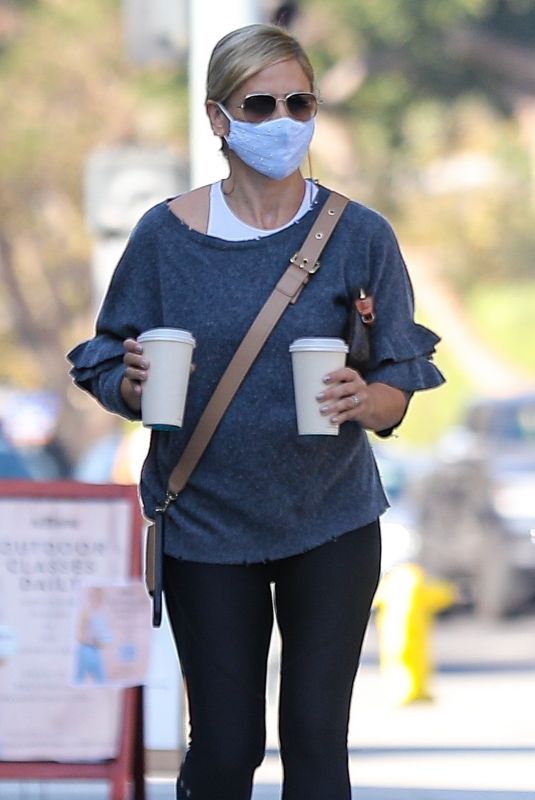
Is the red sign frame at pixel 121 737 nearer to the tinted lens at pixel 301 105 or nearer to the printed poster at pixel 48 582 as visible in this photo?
the printed poster at pixel 48 582

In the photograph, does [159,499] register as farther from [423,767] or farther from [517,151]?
[517,151]

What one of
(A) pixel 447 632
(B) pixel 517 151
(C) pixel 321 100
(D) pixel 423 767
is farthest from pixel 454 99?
(C) pixel 321 100

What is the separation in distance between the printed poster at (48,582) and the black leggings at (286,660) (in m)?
1.75

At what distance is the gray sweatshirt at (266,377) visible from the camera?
3713mm

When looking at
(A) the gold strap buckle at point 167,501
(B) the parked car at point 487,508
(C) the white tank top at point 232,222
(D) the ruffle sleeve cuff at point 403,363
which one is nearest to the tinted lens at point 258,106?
(C) the white tank top at point 232,222

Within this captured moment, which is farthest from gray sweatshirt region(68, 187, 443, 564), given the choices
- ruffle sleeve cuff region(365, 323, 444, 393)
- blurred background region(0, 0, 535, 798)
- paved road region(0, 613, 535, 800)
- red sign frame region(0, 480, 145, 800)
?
blurred background region(0, 0, 535, 798)

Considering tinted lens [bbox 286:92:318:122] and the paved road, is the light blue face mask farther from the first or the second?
the paved road

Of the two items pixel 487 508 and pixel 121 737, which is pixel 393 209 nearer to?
pixel 487 508

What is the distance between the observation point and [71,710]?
18.0 ft

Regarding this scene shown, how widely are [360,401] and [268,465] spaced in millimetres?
251

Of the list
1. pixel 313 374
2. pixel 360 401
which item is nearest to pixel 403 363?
pixel 360 401

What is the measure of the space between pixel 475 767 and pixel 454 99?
2208cm

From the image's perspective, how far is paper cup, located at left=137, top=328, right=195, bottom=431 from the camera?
355cm

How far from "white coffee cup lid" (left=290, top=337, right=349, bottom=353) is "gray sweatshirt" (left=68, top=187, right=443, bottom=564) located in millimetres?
169
